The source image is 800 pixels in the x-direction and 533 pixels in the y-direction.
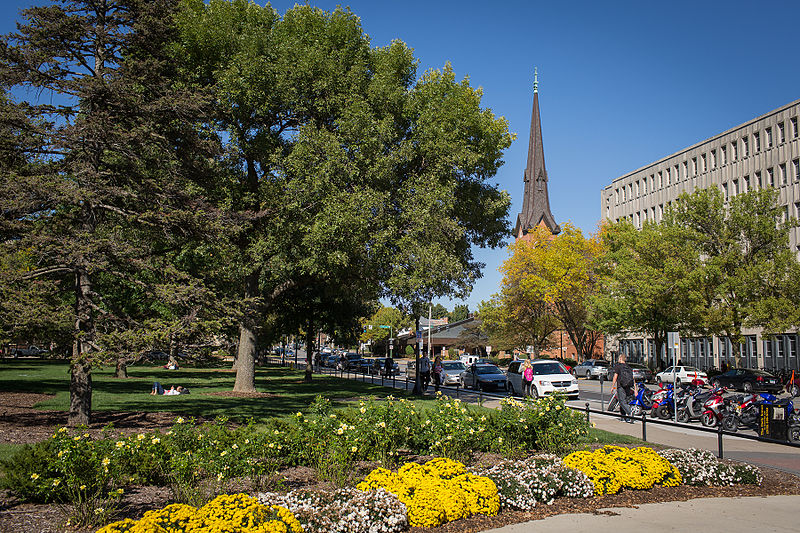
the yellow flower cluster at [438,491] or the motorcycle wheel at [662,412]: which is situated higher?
the yellow flower cluster at [438,491]

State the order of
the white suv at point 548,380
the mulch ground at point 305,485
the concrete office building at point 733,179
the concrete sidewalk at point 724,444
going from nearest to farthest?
the mulch ground at point 305,485, the concrete sidewalk at point 724,444, the white suv at point 548,380, the concrete office building at point 733,179

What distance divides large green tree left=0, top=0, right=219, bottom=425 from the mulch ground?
124 cm

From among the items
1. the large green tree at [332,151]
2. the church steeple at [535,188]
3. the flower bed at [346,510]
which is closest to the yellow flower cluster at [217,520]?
the flower bed at [346,510]

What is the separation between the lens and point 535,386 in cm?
2459

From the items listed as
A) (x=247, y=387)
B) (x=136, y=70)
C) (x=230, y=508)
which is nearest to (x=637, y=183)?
(x=247, y=387)

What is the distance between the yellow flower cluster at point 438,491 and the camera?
6.85m

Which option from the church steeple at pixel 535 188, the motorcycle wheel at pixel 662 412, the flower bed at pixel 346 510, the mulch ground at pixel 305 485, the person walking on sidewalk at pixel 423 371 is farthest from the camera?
the church steeple at pixel 535 188

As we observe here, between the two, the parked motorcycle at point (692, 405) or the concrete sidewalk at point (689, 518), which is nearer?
the concrete sidewalk at point (689, 518)

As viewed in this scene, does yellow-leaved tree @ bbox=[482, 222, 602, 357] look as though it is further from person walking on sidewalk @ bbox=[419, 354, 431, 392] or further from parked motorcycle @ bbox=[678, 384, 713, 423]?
parked motorcycle @ bbox=[678, 384, 713, 423]

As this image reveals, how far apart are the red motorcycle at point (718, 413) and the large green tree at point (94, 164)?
13757 millimetres

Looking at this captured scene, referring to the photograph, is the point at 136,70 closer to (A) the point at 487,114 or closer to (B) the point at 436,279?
(B) the point at 436,279

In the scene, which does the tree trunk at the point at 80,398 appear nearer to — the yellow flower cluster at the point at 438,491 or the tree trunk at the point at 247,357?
the yellow flower cluster at the point at 438,491

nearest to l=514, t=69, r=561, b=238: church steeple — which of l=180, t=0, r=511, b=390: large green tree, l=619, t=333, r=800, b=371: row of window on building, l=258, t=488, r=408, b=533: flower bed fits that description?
l=619, t=333, r=800, b=371: row of window on building

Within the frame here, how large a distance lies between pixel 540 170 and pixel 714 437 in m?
94.0
